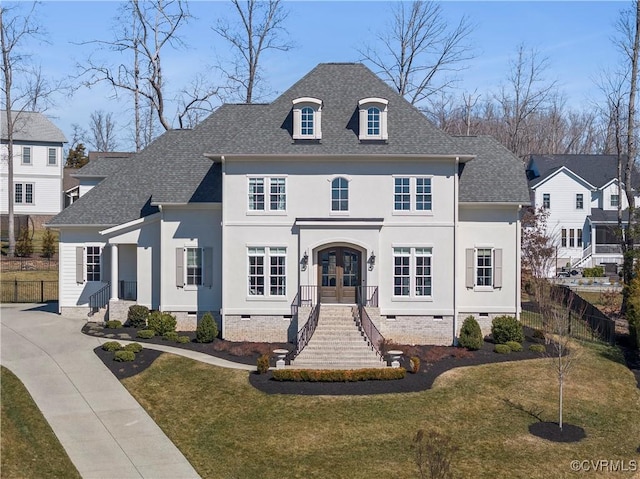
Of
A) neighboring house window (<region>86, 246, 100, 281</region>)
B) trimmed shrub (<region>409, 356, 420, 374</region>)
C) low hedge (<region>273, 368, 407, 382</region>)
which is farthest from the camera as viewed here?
neighboring house window (<region>86, 246, 100, 281</region>)

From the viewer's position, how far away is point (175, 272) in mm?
25375

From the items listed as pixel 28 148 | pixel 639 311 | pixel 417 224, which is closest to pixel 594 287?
pixel 639 311

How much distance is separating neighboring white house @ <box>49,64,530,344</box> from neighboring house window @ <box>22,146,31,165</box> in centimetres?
3509

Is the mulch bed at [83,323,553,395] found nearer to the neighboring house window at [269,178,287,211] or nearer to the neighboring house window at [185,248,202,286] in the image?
the neighboring house window at [185,248,202,286]

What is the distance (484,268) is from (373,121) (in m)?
7.48

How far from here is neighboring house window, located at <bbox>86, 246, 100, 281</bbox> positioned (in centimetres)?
2778

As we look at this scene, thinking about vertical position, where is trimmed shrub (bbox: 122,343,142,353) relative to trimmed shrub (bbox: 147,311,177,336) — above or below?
below

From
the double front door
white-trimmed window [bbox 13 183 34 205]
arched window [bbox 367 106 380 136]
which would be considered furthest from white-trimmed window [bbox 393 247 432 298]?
white-trimmed window [bbox 13 183 34 205]

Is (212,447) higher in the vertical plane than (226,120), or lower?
lower

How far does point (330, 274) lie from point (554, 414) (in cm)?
995

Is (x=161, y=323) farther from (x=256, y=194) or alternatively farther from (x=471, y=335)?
(x=471, y=335)

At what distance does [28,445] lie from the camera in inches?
578

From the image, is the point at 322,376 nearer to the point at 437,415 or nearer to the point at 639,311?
the point at 437,415

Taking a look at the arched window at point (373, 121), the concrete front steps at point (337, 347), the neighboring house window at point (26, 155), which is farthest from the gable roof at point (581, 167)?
the neighboring house window at point (26, 155)
